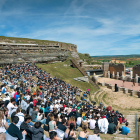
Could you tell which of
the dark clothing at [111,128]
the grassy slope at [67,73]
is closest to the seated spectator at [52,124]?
the dark clothing at [111,128]

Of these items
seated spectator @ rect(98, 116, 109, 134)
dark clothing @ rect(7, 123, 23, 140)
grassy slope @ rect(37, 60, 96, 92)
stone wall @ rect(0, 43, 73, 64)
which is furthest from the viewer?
stone wall @ rect(0, 43, 73, 64)

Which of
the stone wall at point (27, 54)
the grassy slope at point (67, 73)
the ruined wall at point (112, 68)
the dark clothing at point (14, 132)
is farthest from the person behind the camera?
the ruined wall at point (112, 68)

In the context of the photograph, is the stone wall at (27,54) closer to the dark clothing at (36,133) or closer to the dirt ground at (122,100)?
the dirt ground at (122,100)

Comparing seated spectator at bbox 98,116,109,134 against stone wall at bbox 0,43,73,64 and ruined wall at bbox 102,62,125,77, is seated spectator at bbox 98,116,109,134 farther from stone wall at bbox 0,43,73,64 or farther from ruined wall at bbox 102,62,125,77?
ruined wall at bbox 102,62,125,77

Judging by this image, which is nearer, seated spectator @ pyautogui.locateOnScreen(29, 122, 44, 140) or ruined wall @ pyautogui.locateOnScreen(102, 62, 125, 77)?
seated spectator @ pyautogui.locateOnScreen(29, 122, 44, 140)

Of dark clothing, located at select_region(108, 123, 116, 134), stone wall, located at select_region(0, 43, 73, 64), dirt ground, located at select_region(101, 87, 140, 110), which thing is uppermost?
stone wall, located at select_region(0, 43, 73, 64)

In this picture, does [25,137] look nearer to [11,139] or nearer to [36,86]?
[11,139]

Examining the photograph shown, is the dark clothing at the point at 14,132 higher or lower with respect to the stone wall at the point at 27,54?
lower

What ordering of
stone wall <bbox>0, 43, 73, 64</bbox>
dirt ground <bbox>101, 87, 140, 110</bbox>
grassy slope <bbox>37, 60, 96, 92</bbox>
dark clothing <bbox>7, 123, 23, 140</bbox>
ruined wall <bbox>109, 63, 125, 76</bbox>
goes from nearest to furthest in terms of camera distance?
dark clothing <bbox>7, 123, 23, 140</bbox>, dirt ground <bbox>101, 87, 140, 110</bbox>, grassy slope <bbox>37, 60, 96, 92</bbox>, stone wall <bbox>0, 43, 73, 64</bbox>, ruined wall <bbox>109, 63, 125, 76</bbox>

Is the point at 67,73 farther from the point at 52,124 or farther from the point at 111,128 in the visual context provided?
the point at 52,124

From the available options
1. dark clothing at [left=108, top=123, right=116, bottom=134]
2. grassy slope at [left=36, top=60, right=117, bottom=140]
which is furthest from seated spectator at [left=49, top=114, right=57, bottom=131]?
grassy slope at [left=36, top=60, right=117, bottom=140]

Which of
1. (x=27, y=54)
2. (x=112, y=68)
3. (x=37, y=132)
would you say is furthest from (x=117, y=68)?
(x=37, y=132)

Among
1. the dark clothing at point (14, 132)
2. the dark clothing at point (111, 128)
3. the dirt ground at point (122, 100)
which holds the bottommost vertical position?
the dirt ground at point (122, 100)

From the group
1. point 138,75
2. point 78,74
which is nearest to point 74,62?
point 78,74
